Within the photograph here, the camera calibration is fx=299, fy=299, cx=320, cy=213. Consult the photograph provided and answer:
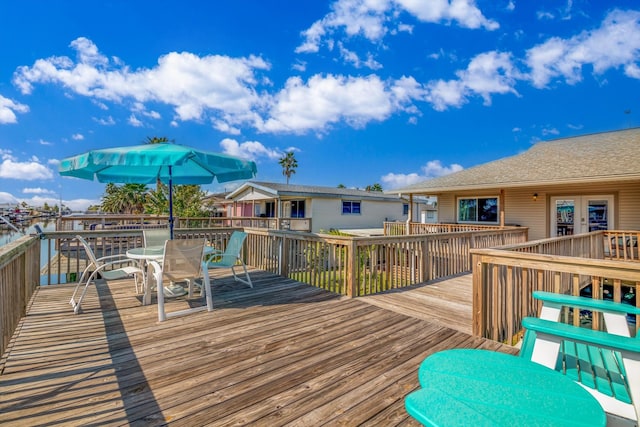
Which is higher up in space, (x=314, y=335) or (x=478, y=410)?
(x=478, y=410)

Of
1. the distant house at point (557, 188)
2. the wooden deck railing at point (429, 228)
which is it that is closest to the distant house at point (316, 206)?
the wooden deck railing at point (429, 228)

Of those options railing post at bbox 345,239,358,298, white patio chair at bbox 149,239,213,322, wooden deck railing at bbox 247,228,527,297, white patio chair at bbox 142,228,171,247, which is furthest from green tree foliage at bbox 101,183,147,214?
railing post at bbox 345,239,358,298

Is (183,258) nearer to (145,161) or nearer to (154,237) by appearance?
(145,161)

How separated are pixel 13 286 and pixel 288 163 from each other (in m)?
39.4

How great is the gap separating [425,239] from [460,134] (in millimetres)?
27027

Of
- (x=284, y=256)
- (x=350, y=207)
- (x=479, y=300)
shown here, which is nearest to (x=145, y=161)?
(x=284, y=256)

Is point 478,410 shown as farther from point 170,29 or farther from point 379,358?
point 170,29

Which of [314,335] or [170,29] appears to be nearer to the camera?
[314,335]

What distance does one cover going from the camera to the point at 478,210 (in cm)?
1228

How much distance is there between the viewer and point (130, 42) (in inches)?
510

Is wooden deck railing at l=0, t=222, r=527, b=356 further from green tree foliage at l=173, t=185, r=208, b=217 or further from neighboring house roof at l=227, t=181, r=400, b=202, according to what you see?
neighboring house roof at l=227, t=181, r=400, b=202

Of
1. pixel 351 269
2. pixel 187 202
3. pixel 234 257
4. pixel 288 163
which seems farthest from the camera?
pixel 288 163

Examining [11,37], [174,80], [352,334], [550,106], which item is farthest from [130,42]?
[550,106]

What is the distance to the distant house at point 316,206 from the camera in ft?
57.9
